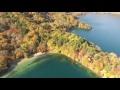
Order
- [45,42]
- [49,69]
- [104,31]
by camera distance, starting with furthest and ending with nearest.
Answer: [104,31] < [45,42] < [49,69]

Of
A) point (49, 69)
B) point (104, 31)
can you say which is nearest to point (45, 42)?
point (49, 69)

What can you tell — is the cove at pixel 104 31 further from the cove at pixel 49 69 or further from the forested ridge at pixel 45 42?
the cove at pixel 49 69

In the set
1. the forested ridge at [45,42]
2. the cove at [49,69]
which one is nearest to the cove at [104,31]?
the forested ridge at [45,42]

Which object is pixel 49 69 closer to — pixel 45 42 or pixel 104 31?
pixel 45 42

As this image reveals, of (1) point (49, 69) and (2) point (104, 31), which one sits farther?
(2) point (104, 31)
